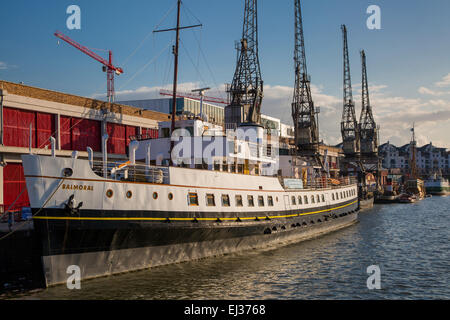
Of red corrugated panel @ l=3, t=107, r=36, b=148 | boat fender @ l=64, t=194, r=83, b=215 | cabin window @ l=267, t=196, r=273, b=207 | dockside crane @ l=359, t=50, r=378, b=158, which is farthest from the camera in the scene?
dockside crane @ l=359, t=50, r=378, b=158

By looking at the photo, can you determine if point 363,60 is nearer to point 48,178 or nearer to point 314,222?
point 314,222

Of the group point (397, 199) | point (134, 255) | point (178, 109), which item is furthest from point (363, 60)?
point (134, 255)

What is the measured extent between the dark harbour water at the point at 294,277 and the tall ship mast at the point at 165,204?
0.78 meters

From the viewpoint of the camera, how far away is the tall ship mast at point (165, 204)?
1439 centimetres

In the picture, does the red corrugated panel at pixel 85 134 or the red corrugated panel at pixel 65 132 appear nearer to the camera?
the red corrugated panel at pixel 65 132

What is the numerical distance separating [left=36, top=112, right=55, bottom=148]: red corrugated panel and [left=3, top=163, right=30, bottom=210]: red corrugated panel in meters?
2.37

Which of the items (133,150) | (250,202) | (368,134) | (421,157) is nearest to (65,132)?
(133,150)

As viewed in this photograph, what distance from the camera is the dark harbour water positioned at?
47.9 feet

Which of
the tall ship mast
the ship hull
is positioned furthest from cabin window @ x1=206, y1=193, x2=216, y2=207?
the ship hull

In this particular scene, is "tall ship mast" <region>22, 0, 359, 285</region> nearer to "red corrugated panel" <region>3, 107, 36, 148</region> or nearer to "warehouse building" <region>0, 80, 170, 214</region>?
"warehouse building" <region>0, 80, 170, 214</region>

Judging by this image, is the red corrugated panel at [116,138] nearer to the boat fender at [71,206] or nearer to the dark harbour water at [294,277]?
the dark harbour water at [294,277]

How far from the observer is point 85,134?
29609 mm

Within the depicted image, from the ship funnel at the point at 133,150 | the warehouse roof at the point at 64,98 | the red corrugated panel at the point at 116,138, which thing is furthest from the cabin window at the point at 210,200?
the red corrugated panel at the point at 116,138
